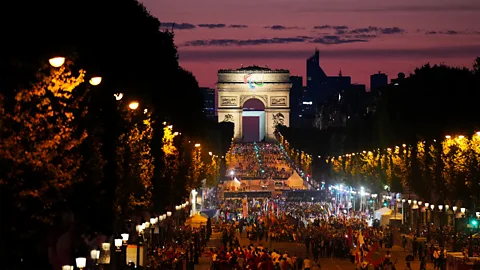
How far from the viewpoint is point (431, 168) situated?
7006cm

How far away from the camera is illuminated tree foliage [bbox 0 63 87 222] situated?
989 inches

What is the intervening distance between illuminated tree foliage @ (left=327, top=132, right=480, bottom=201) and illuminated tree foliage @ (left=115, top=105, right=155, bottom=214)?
1309 centimetres

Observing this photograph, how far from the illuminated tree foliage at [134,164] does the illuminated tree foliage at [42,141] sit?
380 inches

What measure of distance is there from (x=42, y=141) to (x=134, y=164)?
18.4 meters

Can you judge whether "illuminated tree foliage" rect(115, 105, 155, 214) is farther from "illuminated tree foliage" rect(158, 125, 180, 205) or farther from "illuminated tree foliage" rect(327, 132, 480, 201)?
"illuminated tree foliage" rect(327, 132, 480, 201)

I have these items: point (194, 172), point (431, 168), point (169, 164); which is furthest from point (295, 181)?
point (169, 164)

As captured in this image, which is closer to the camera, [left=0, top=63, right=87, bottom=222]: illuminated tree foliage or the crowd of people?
[left=0, top=63, right=87, bottom=222]: illuminated tree foliage

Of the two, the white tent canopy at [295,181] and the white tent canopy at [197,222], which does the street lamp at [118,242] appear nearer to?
the white tent canopy at [197,222]

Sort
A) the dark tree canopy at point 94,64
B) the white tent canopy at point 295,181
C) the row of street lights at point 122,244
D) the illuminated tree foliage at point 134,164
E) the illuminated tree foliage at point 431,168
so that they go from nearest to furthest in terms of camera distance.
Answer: the dark tree canopy at point 94,64 → the row of street lights at point 122,244 → the illuminated tree foliage at point 134,164 → the illuminated tree foliage at point 431,168 → the white tent canopy at point 295,181

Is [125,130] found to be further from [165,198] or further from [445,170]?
[445,170]

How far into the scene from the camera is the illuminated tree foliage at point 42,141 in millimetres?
25125

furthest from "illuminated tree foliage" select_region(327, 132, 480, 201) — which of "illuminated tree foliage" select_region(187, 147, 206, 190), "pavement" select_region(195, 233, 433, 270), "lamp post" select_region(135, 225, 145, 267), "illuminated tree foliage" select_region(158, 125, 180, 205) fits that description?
"lamp post" select_region(135, 225, 145, 267)

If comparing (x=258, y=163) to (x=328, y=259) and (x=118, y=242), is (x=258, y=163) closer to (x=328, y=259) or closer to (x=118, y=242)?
(x=328, y=259)

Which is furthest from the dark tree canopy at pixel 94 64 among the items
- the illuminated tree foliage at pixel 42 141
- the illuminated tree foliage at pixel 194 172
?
the illuminated tree foliage at pixel 194 172
